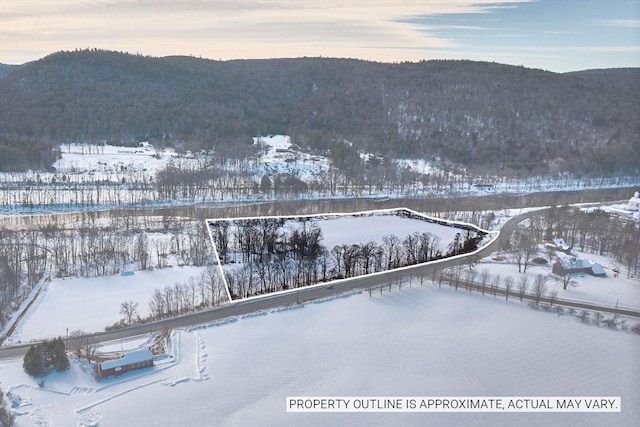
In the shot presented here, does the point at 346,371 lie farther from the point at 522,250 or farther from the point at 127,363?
the point at 522,250

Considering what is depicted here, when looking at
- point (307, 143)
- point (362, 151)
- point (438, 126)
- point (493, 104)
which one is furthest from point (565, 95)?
point (307, 143)

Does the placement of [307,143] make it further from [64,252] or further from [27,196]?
[64,252]

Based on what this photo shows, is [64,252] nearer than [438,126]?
Yes

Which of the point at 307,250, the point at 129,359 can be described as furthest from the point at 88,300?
the point at 307,250

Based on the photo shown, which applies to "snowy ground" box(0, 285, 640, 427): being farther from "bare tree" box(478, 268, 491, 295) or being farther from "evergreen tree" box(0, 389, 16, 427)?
"bare tree" box(478, 268, 491, 295)

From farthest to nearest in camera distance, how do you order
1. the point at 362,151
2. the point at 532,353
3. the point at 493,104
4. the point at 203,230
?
the point at 493,104 → the point at 362,151 → the point at 203,230 → the point at 532,353

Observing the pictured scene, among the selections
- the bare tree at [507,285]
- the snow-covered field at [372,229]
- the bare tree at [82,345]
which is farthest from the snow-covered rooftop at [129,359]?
the bare tree at [507,285]
